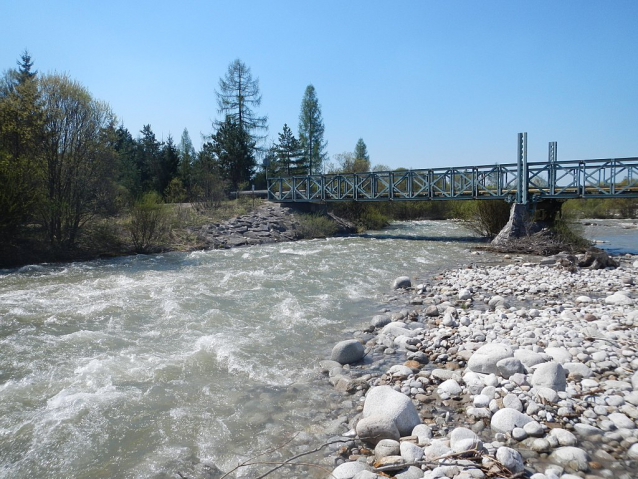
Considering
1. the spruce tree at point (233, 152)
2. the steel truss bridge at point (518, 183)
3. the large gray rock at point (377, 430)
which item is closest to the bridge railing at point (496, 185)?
the steel truss bridge at point (518, 183)

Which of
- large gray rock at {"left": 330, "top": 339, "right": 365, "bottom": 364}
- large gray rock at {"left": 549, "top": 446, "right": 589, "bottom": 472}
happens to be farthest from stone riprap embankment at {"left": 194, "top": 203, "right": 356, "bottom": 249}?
large gray rock at {"left": 549, "top": 446, "right": 589, "bottom": 472}

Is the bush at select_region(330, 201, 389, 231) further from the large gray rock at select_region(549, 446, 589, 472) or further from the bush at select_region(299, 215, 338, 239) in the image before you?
the large gray rock at select_region(549, 446, 589, 472)

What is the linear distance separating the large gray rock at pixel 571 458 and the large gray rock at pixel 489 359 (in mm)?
1383

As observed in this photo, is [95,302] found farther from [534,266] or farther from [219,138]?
[219,138]

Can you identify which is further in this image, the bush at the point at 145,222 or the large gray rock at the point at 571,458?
the bush at the point at 145,222

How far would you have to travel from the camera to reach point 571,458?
3213 millimetres

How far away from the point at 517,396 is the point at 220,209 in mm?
23307

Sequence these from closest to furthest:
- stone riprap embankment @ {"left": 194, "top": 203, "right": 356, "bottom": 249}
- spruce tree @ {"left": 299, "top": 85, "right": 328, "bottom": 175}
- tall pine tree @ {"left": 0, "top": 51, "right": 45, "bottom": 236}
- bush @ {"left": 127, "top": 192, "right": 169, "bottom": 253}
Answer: tall pine tree @ {"left": 0, "top": 51, "right": 45, "bottom": 236} < bush @ {"left": 127, "top": 192, "right": 169, "bottom": 253} < stone riprap embankment @ {"left": 194, "top": 203, "right": 356, "bottom": 249} < spruce tree @ {"left": 299, "top": 85, "right": 328, "bottom": 175}

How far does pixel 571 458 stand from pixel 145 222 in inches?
631

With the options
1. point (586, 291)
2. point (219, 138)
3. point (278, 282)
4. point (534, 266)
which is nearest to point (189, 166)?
point (219, 138)

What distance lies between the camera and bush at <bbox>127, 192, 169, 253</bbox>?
1630 centimetres

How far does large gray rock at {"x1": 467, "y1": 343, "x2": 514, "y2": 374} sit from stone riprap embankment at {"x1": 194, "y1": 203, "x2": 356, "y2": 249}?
15136 mm

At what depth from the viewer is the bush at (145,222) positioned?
1630 cm

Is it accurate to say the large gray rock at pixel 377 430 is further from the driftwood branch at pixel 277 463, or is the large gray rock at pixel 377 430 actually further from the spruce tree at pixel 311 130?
the spruce tree at pixel 311 130
